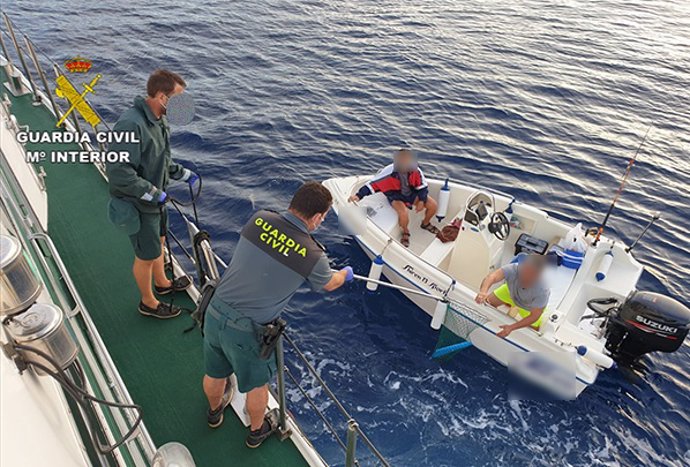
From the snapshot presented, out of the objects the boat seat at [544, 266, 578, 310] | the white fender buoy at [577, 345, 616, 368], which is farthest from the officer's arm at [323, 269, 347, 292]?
the boat seat at [544, 266, 578, 310]

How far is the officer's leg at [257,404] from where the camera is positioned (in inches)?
142

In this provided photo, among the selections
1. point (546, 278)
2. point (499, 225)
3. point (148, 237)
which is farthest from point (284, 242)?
point (546, 278)

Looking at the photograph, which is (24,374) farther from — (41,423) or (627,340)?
(627,340)

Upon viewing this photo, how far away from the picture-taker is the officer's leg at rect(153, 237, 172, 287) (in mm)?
4782

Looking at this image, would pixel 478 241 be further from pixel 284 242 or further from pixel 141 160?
pixel 141 160

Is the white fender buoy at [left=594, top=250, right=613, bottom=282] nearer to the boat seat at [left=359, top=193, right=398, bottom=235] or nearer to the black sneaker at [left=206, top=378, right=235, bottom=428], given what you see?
the boat seat at [left=359, top=193, right=398, bottom=235]

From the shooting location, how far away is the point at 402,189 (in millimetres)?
8578

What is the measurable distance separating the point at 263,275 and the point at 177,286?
2540 millimetres

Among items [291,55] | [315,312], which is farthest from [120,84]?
[315,312]

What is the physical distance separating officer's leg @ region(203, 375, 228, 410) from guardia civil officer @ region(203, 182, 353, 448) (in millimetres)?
448

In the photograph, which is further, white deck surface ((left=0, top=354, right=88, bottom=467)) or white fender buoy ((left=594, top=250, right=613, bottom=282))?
white fender buoy ((left=594, top=250, right=613, bottom=282))

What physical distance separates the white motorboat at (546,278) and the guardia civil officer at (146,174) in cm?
397

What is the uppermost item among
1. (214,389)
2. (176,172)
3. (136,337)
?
(176,172)

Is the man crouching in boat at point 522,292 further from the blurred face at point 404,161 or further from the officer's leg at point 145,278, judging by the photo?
the officer's leg at point 145,278
